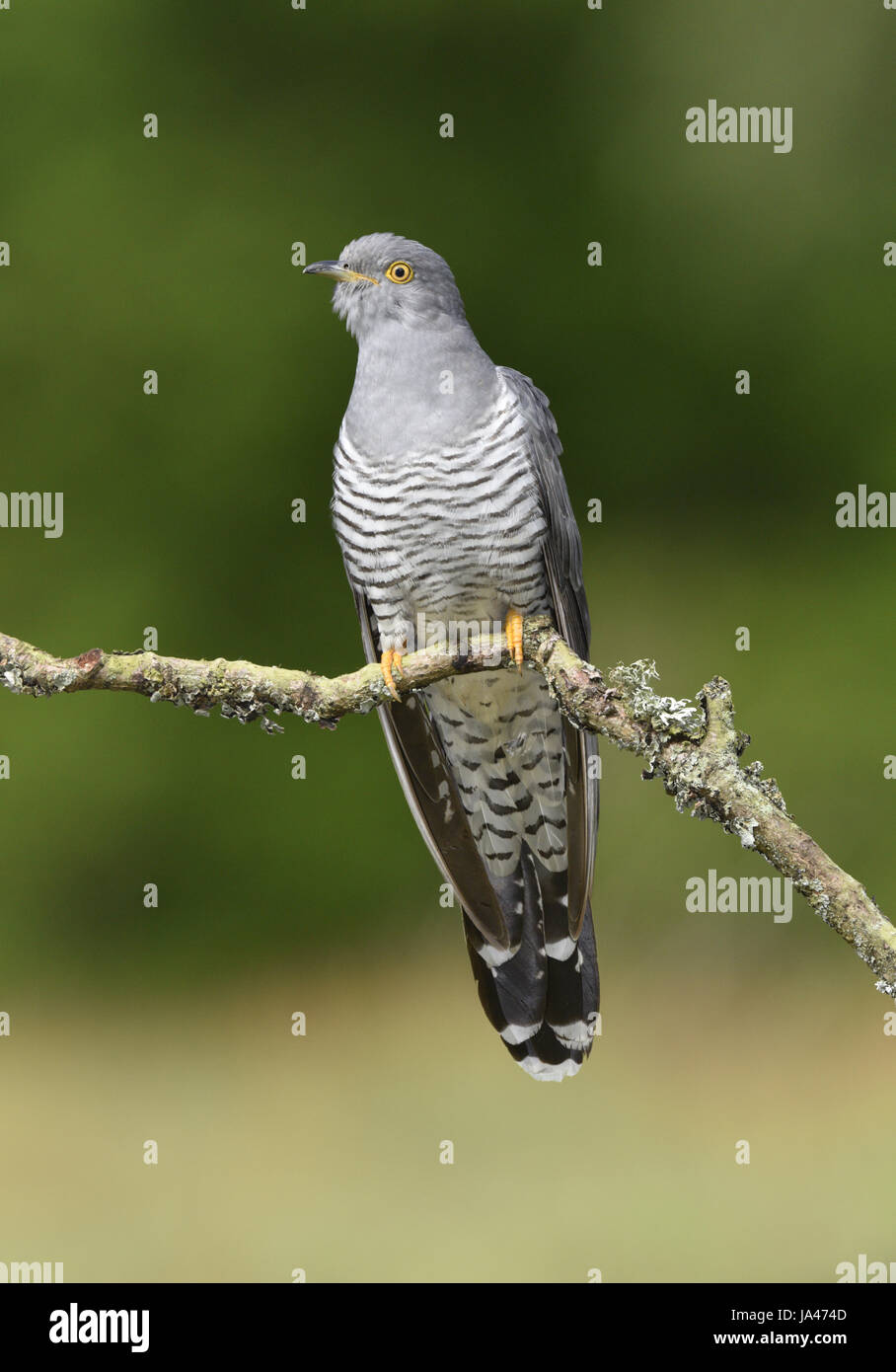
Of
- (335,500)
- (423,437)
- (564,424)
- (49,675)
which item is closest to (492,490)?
(423,437)

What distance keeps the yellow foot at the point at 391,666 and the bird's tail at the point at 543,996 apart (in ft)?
1.83

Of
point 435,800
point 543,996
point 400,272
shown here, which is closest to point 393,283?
point 400,272

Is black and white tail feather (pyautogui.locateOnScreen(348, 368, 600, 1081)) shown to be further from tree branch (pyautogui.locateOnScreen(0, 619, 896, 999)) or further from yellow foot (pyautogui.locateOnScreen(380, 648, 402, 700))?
tree branch (pyautogui.locateOnScreen(0, 619, 896, 999))

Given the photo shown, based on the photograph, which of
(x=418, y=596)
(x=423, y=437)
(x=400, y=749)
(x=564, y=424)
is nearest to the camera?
(x=423, y=437)

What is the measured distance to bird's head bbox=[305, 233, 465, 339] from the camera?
228 cm

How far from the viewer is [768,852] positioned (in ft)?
4.97

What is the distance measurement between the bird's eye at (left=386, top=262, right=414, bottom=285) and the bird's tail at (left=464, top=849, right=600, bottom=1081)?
1180mm

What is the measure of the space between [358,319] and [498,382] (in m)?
0.28

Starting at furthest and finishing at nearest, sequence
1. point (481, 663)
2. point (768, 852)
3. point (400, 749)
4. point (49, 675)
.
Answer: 1. point (400, 749)
2. point (481, 663)
3. point (49, 675)
4. point (768, 852)

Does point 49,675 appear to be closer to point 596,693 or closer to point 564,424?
point 596,693

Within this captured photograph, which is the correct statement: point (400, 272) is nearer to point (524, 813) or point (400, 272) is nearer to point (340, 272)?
point (340, 272)

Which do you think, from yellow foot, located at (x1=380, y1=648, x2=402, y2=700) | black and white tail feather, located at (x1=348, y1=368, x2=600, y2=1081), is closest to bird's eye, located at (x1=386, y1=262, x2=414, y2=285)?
black and white tail feather, located at (x1=348, y1=368, x2=600, y2=1081)

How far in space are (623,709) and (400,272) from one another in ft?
3.38

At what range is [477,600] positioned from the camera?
230cm
